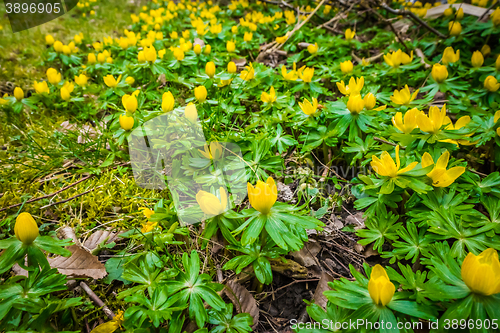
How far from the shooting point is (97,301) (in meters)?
1.20

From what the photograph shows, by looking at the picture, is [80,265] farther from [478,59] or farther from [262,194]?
[478,59]

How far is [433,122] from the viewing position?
4.57 ft

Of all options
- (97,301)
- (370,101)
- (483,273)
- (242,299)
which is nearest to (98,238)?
(97,301)

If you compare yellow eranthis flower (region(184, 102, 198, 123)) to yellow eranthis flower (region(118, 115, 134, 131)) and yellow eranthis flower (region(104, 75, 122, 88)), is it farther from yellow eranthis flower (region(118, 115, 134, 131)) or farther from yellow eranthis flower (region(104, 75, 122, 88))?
yellow eranthis flower (region(104, 75, 122, 88))

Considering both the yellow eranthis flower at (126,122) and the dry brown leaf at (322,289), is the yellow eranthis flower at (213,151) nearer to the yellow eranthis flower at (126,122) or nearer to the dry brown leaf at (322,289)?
the yellow eranthis flower at (126,122)

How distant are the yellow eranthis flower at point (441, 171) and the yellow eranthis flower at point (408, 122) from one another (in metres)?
0.31

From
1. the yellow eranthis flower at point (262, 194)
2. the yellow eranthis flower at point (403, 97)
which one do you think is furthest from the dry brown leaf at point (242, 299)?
the yellow eranthis flower at point (403, 97)

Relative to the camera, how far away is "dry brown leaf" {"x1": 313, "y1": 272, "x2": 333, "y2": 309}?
1.23 metres

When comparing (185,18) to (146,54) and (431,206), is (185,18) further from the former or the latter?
(431,206)

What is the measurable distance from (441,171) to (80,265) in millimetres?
1804

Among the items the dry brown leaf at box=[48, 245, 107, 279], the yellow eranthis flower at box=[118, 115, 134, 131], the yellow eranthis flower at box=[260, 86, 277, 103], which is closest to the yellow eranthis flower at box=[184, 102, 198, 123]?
the yellow eranthis flower at box=[118, 115, 134, 131]

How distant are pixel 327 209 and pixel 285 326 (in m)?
0.71

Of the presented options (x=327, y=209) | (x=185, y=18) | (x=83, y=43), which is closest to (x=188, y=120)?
(x=327, y=209)

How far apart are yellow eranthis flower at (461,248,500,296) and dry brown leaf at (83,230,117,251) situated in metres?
1.61
